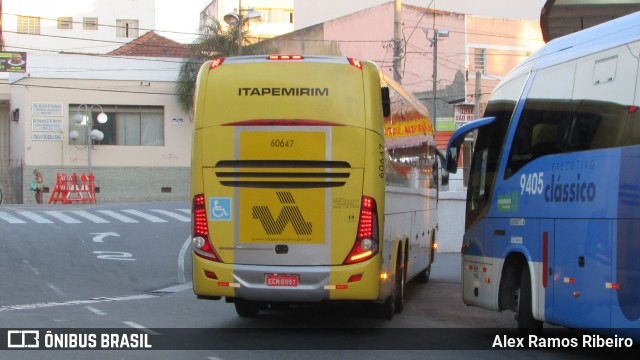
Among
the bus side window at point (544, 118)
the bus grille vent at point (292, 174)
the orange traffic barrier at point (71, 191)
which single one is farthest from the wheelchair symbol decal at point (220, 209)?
the orange traffic barrier at point (71, 191)

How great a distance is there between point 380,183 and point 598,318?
10.4 feet

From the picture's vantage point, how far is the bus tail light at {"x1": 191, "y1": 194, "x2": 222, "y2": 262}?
1034cm

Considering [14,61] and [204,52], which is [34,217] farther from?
[204,52]

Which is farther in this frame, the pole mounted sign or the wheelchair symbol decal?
the pole mounted sign

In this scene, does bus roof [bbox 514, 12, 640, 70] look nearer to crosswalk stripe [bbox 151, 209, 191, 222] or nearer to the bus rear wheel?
the bus rear wheel

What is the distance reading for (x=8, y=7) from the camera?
66625 mm

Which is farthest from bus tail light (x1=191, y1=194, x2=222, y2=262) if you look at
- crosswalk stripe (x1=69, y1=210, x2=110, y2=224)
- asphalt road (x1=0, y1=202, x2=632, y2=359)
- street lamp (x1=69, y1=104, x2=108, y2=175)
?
street lamp (x1=69, y1=104, x2=108, y2=175)

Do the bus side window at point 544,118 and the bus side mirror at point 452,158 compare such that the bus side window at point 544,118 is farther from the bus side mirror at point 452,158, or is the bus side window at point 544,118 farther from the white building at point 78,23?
the white building at point 78,23

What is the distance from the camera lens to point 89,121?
147ft

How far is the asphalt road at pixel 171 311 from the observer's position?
32.2 feet

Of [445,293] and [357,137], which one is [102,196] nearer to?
[445,293]

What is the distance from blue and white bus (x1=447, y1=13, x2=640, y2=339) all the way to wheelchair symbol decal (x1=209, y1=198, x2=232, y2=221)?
10.8ft

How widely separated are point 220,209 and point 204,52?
38972mm

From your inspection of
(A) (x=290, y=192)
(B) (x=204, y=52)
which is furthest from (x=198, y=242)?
(B) (x=204, y=52)
